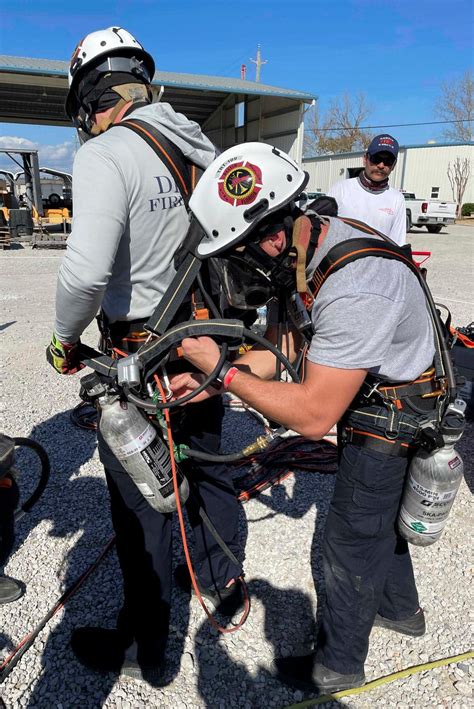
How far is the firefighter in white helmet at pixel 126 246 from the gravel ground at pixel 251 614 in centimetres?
18

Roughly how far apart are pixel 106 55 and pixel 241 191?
1.00 meters

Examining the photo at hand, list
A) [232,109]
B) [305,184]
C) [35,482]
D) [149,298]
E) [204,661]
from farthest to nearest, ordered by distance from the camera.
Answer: [232,109] < [35,482] < [204,661] < [149,298] < [305,184]

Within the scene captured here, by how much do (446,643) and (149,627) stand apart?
1513mm

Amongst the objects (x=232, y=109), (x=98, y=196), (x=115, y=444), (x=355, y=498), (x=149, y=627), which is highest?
(x=232, y=109)

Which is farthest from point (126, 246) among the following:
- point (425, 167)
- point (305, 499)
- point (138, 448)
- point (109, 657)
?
point (425, 167)

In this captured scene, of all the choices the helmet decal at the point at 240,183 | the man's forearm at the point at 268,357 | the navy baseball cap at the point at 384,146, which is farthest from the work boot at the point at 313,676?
the navy baseball cap at the point at 384,146

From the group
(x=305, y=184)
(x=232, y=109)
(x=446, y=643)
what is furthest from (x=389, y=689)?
(x=232, y=109)

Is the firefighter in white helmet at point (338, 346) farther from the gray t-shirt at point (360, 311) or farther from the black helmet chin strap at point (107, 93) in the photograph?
the black helmet chin strap at point (107, 93)

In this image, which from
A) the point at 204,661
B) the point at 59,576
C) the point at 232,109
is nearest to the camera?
the point at 204,661

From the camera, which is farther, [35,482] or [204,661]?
[35,482]

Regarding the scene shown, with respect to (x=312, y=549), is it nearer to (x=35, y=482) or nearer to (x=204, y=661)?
(x=204, y=661)

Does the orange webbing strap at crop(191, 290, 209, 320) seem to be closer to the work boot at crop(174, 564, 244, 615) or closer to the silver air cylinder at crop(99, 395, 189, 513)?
the silver air cylinder at crop(99, 395, 189, 513)

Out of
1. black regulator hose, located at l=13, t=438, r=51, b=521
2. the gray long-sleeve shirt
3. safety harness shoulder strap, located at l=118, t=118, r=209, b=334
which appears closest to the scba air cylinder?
safety harness shoulder strap, located at l=118, t=118, r=209, b=334

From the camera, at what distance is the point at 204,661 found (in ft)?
8.27
